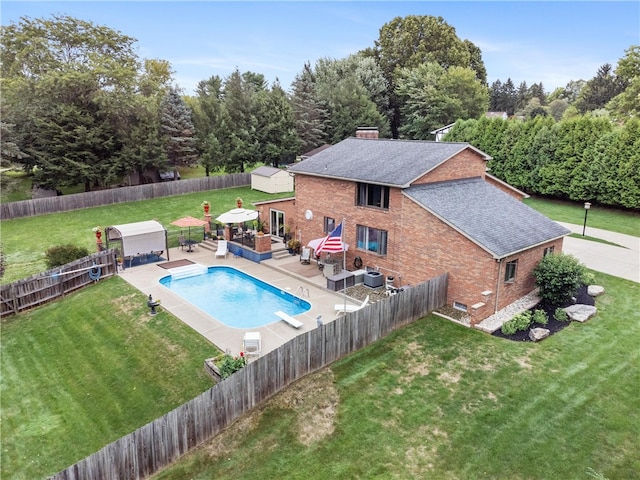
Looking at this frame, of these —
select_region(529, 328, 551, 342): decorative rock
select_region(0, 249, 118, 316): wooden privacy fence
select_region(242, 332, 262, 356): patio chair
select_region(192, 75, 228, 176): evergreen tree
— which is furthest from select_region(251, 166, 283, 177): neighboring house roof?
select_region(529, 328, 551, 342): decorative rock

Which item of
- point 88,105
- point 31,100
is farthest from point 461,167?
point 31,100

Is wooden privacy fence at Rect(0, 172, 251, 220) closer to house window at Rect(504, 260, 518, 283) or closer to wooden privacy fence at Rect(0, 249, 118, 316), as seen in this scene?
wooden privacy fence at Rect(0, 249, 118, 316)

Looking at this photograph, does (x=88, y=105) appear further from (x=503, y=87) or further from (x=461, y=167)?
(x=503, y=87)

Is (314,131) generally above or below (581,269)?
above

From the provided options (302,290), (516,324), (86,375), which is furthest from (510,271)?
(86,375)

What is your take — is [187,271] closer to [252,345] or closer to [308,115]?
[252,345]

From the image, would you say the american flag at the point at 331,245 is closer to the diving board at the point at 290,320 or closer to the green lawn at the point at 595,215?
the diving board at the point at 290,320

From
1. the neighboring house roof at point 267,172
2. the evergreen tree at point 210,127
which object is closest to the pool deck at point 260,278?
the neighboring house roof at point 267,172
